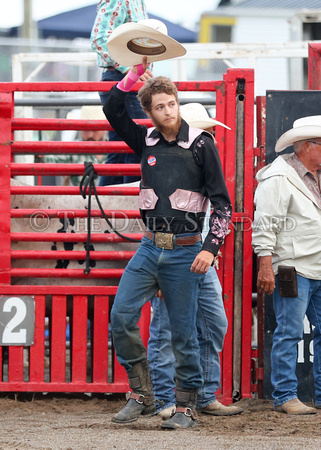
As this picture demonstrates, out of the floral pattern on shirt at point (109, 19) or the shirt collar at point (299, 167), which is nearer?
the shirt collar at point (299, 167)

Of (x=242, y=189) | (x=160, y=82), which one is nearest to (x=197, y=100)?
(x=242, y=189)

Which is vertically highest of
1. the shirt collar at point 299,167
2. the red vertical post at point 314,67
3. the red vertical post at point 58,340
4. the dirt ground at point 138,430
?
the red vertical post at point 314,67

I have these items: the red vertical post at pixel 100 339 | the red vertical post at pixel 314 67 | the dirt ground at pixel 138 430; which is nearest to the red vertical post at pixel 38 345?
the dirt ground at pixel 138 430

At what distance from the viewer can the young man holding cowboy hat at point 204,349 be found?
175 inches

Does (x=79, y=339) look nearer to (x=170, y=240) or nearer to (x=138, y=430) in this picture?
(x=138, y=430)

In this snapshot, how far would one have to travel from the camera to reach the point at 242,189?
500cm

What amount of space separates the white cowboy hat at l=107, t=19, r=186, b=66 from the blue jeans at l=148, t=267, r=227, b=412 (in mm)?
1351

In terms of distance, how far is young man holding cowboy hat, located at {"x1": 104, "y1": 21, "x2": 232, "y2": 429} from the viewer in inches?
155

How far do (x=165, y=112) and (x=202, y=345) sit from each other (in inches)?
60.3

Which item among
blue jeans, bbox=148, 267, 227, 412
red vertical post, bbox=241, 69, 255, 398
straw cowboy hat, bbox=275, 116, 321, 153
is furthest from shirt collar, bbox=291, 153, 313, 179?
blue jeans, bbox=148, 267, 227, 412

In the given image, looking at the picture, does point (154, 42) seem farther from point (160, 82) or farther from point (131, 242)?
point (131, 242)

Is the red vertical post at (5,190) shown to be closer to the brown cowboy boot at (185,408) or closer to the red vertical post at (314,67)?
the brown cowboy boot at (185,408)

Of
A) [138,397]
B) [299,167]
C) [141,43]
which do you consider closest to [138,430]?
[138,397]

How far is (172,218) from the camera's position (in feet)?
13.0
